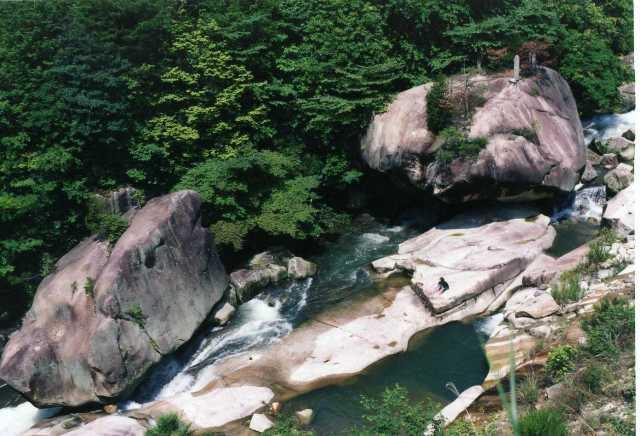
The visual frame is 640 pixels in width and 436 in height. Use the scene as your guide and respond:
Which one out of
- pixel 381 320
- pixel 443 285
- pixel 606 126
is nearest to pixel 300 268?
pixel 381 320

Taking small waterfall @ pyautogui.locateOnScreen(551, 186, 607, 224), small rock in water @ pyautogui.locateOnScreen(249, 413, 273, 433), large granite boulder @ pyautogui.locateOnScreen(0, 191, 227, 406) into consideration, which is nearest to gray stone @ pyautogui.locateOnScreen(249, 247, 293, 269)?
large granite boulder @ pyautogui.locateOnScreen(0, 191, 227, 406)

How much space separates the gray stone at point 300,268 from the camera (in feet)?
79.5

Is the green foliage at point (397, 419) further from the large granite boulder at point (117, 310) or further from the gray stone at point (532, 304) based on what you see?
the large granite boulder at point (117, 310)

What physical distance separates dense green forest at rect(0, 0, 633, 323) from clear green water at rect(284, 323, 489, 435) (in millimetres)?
7823

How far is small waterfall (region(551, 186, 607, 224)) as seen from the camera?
2581cm

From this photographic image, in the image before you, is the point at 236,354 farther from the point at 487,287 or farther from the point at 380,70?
the point at 380,70

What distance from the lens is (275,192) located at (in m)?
25.1

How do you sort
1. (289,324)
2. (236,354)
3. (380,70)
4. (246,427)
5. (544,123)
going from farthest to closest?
1. (380,70)
2. (544,123)
3. (289,324)
4. (236,354)
5. (246,427)

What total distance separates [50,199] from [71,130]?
2.92m

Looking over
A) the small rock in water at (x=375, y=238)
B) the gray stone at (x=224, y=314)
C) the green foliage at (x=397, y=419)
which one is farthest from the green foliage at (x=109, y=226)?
the green foliage at (x=397, y=419)

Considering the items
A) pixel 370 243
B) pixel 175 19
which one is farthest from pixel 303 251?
pixel 175 19

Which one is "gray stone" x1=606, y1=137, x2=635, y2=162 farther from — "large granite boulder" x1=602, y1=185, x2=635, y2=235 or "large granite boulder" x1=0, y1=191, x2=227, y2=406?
"large granite boulder" x1=0, y1=191, x2=227, y2=406

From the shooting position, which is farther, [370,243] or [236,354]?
[370,243]

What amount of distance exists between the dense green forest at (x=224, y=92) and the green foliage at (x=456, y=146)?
464 centimetres
